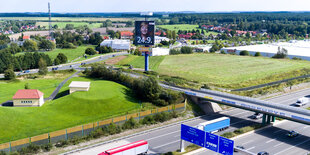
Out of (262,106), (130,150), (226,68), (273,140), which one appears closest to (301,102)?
(262,106)

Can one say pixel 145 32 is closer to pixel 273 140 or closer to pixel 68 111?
pixel 68 111

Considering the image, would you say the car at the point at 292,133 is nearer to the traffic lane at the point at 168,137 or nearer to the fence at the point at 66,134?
the traffic lane at the point at 168,137

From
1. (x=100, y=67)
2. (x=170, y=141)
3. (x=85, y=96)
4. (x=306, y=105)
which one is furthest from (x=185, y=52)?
(x=170, y=141)

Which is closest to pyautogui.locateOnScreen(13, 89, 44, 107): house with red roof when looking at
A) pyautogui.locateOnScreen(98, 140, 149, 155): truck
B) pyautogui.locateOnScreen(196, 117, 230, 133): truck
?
pyautogui.locateOnScreen(98, 140, 149, 155): truck

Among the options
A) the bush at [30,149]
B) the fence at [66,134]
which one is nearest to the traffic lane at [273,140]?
the fence at [66,134]

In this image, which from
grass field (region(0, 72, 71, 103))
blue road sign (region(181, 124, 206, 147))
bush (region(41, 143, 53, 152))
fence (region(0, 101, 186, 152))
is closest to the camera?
blue road sign (region(181, 124, 206, 147))

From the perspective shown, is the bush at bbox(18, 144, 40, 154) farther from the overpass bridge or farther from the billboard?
the billboard
